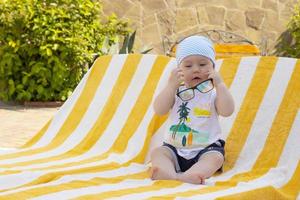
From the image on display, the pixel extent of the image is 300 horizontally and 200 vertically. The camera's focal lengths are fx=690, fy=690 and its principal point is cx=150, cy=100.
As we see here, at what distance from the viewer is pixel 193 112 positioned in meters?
3.54

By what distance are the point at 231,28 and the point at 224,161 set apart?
299 inches

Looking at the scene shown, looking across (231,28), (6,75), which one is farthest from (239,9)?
(6,75)

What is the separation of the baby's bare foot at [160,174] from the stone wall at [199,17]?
732cm

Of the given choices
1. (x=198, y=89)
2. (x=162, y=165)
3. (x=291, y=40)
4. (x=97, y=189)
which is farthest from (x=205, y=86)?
(x=291, y=40)

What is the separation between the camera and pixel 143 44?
35.1ft

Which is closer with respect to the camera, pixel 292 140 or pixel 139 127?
pixel 292 140

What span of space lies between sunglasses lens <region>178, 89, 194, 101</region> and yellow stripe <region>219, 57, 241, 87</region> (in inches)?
16.2

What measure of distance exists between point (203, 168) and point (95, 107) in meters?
1.25

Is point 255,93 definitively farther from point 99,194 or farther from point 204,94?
point 99,194

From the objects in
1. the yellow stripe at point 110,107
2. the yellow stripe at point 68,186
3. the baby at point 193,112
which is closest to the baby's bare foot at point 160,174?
the baby at point 193,112

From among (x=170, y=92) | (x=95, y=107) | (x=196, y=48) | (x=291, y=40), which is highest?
(x=196, y=48)

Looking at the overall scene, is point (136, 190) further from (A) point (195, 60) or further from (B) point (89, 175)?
(A) point (195, 60)

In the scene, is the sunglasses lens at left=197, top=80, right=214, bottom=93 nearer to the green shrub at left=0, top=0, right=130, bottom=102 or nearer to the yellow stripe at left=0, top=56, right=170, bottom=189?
the yellow stripe at left=0, top=56, right=170, bottom=189

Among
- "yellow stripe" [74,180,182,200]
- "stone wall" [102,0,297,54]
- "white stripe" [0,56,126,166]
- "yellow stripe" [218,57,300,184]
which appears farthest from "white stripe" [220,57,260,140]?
"stone wall" [102,0,297,54]
